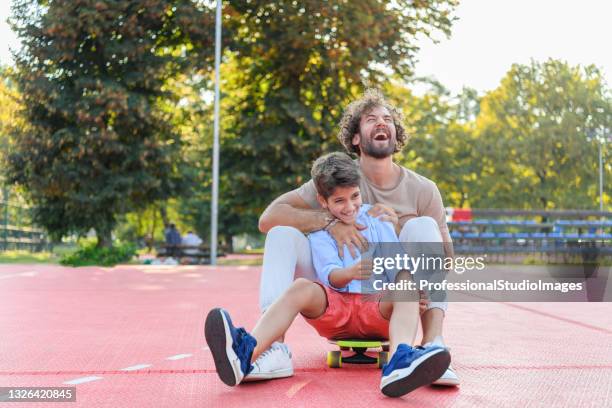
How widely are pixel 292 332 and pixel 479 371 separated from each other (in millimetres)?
1809

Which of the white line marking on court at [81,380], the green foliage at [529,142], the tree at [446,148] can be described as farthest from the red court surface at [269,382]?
the tree at [446,148]

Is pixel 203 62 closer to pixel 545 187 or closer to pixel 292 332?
pixel 292 332

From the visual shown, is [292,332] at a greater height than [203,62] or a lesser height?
lesser

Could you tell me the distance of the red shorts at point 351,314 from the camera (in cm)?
311

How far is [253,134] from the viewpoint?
62.5ft

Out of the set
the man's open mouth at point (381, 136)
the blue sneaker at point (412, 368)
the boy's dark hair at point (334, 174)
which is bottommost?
the blue sneaker at point (412, 368)

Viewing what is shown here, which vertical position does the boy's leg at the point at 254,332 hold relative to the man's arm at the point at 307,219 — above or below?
Answer: below

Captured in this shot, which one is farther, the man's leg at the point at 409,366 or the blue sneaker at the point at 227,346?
the blue sneaker at the point at 227,346

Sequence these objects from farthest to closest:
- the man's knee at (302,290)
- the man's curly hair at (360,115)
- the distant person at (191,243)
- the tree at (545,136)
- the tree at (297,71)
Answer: the tree at (545,136), the distant person at (191,243), the tree at (297,71), the man's curly hair at (360,115), the man's knee at (302,290)

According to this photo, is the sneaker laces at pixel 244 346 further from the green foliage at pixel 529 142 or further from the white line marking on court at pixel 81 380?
the green foliage at pixel 529 142

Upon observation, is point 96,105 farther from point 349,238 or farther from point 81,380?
point 349,238

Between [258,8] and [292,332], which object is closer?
[292,332]

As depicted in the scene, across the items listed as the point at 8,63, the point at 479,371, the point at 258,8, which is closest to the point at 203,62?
the point at 258,8

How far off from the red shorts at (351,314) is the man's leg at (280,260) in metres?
0.17
